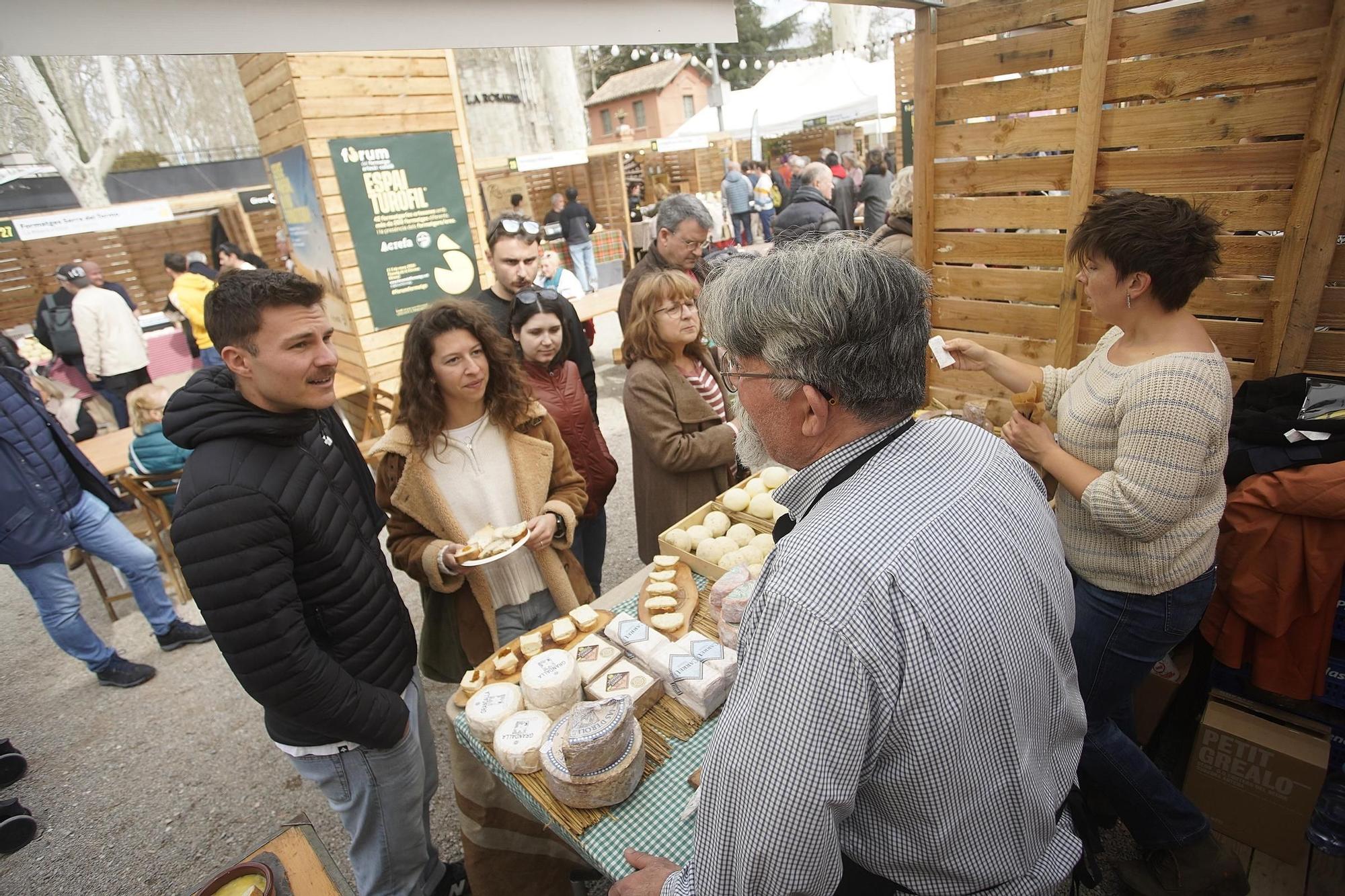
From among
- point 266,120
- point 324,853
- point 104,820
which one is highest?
point 266,120

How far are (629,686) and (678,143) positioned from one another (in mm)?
16859

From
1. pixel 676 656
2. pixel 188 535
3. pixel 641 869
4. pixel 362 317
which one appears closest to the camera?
pixel 641 869

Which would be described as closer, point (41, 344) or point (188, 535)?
point (188, 535)

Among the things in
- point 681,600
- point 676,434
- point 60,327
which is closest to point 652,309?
point 676,434

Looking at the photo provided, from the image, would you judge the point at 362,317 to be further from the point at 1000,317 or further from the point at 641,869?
the point at 641,869

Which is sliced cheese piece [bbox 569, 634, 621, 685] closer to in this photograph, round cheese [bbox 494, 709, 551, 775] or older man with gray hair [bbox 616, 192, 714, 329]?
round cheese [bbox 494, 709, 551, 775]

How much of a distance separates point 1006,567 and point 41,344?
973 cm

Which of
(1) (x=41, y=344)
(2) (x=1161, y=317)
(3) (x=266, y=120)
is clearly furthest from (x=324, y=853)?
(1) (x=41, y=344)

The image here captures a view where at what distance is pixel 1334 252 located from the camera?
8.34ft

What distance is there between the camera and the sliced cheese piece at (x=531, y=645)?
2.06 metres

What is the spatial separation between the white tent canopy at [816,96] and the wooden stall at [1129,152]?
11970 mm

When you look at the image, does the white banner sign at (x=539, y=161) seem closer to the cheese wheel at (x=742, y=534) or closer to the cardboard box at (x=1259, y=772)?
the cheese wheel at (x=742, y=534)

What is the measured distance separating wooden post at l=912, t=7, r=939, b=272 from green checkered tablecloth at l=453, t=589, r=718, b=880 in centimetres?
300

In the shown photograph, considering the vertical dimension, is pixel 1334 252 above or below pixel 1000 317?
above
